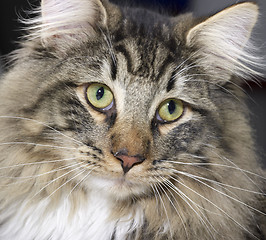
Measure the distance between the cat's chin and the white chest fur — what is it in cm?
9

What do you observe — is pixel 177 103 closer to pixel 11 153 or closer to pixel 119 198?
pixel 119 198

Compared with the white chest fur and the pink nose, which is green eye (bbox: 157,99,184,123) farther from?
the white chest fur

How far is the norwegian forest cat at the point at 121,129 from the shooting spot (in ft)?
4.59

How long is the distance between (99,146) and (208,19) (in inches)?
26.1

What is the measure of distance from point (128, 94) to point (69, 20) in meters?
0.42

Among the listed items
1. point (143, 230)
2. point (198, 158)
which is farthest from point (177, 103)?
point (143, 230)

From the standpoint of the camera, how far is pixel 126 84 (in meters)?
1.40

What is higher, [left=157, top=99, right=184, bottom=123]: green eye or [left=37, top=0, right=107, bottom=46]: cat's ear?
[left=37, top=0, right=107, bottom=46]: cat's ear

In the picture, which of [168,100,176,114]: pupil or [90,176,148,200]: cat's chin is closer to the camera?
[90,176,148,200]: cat's chin

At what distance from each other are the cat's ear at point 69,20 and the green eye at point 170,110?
407 millimetres

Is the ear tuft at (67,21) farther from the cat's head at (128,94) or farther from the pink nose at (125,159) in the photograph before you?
the pink nose at (125,159)

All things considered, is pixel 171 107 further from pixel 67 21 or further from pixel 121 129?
pixel 67 21

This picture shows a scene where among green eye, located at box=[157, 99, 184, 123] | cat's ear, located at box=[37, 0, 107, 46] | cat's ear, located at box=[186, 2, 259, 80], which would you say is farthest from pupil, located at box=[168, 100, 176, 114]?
cat's ear, located at box=[37, 0, 107, 46]

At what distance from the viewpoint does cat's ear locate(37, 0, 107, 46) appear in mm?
1467
